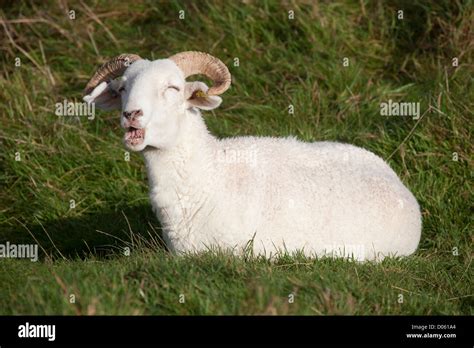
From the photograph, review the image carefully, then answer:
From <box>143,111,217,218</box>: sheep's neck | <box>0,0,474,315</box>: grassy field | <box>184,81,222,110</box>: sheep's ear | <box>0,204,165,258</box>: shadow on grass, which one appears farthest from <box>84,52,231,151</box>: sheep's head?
<box>0,204,165,258</box>: shadow on grass

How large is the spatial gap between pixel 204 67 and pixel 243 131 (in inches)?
98.8

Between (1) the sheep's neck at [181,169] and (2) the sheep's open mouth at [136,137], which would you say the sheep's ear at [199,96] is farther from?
(2) the sheep's open mouth at [136,137]

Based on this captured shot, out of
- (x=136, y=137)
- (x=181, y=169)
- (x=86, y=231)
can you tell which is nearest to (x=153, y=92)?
(x=136, y=137)

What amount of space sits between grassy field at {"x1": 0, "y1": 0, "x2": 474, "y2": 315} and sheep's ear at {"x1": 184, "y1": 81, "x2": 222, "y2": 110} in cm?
123

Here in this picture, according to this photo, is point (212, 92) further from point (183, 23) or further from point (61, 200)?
point (183, 23)

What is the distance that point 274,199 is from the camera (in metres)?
7.64

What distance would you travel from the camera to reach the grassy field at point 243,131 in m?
6.39

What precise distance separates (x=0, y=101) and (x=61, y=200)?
1804 mm

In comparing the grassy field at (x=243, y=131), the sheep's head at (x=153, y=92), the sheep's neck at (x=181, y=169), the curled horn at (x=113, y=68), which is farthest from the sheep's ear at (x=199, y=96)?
the grassy field at (x=243, y=131)

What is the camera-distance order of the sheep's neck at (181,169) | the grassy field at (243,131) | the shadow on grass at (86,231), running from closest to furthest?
the grassy field at (243,131)
the sheep's neck at (181,169)
the shadow on grass at (86,231)

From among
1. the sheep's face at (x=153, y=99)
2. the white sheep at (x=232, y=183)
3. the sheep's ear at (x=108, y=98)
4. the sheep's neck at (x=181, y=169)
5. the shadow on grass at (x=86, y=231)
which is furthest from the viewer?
the shadow on grass at (x=86, y=231)

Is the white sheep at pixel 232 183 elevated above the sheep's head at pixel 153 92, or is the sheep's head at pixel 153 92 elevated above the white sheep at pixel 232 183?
the sheep's head at pixel 153 92

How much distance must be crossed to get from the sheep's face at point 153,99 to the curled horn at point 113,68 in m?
0.19
